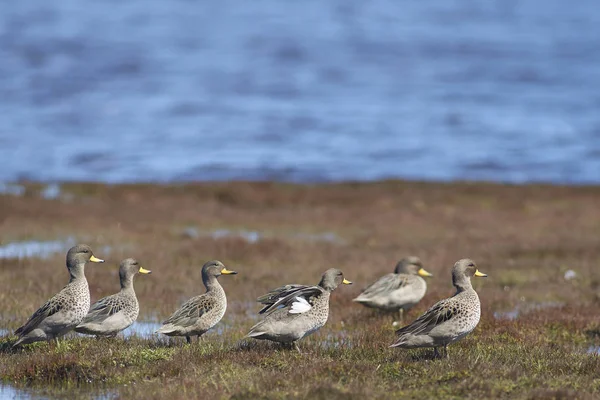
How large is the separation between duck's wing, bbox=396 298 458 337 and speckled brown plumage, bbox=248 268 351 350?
125 centimetres

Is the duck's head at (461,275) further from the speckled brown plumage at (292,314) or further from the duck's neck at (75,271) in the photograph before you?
the duck's neck at (75,271)

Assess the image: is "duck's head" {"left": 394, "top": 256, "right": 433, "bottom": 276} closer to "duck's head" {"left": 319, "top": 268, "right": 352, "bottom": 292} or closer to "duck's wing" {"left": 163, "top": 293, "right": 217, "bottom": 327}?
"duck's head" {"left": 319, "top": 268, "right": 352, "bottom": 292}

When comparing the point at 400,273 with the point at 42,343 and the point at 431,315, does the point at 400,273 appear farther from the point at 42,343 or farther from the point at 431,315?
the point at 42,343

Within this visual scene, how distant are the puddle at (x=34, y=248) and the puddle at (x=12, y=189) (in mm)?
9246

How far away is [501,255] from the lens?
947 inches

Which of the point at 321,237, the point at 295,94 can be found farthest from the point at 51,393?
the point at 295,94

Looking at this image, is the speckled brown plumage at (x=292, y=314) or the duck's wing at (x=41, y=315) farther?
the speckled brown plumage at (x=292, y=314)

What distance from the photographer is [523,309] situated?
57.3 ft

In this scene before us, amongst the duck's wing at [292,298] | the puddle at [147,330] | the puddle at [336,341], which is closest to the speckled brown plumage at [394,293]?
the puddle at [336,341]

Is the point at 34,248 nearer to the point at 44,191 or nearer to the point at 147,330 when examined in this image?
the point at 147,330

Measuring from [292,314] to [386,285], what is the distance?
3.62 metres

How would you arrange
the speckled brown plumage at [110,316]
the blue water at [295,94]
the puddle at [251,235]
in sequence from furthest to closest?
the blue water at [295,94], the puddle at [251,235], the speckled brown plumage at [110,316]

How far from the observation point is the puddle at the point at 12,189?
3435 centimetres

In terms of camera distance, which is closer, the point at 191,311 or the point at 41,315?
the point at 41,315
